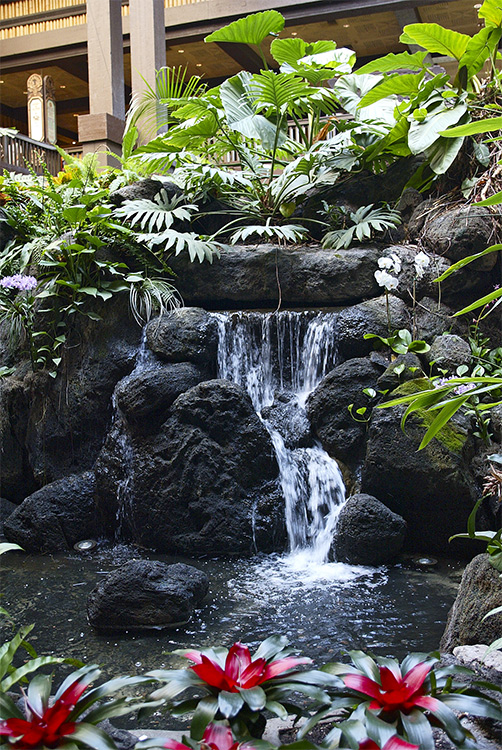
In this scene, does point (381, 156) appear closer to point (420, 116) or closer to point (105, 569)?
point (420, 116)

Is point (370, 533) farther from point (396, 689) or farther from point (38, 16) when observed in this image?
point (38, 16)

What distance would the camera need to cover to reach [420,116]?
6.02 metres

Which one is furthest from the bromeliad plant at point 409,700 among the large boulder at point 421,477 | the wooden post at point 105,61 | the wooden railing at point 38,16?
the wooden railing at point 38,16

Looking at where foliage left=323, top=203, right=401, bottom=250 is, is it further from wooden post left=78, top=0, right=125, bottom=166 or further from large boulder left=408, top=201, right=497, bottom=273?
wooden post left=78, top=0, right=125, bottom=166

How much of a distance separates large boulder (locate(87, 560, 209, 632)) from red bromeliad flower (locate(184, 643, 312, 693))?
88.5 inches

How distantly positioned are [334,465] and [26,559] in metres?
2.36

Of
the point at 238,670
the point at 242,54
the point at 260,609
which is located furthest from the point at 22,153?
the point at 238,670

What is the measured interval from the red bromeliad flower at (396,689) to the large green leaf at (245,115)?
5.86 meters

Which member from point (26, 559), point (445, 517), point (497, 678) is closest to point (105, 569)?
point (26, 559)

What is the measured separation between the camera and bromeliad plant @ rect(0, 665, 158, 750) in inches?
49.4

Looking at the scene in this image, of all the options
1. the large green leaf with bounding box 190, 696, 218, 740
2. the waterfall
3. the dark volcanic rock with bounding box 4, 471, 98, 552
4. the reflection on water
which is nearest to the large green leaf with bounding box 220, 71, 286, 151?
the waterfall

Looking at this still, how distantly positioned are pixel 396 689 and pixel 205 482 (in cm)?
376

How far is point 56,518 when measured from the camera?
209 inches

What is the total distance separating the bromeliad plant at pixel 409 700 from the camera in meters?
1.30
